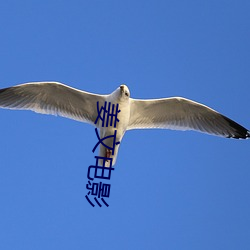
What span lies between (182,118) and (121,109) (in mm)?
1185

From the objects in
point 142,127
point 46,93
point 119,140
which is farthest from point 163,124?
point 46,93

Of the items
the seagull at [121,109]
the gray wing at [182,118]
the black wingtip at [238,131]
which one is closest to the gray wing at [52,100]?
the seagull at [121,109]

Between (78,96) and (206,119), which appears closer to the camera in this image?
(78,96)

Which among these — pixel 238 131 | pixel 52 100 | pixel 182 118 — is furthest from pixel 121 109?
pixel 238 131

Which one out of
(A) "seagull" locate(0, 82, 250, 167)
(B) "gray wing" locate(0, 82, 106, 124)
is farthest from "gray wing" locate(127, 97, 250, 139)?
(B) "gray wing" locate(0, 82, 106, 124)

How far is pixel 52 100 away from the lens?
7.13 m

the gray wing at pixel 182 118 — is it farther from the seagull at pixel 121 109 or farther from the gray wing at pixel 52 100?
the gray wing at pixel 52 100

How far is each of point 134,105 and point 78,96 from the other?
788 mm

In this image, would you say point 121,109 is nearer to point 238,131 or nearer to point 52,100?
point 52,100

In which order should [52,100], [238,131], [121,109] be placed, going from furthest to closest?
1. [238,131]
2. [52,100]
3. [121,109]

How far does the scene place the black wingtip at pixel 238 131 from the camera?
7.64 meters

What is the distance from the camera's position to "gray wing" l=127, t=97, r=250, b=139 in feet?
23.6

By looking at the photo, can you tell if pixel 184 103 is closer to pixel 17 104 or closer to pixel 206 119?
pixel 206 119

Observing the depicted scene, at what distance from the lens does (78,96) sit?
7.04 metres
